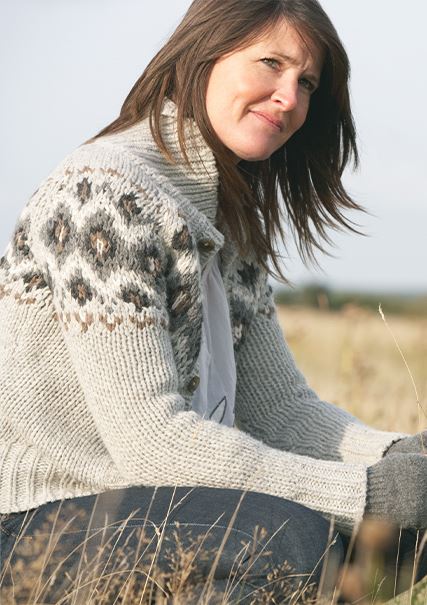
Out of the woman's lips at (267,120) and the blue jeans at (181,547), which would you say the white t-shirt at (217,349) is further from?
the blue jeans at (181,547)

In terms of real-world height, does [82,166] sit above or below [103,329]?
above

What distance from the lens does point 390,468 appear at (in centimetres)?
278

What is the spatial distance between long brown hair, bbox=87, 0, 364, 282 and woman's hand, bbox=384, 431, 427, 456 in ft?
2.09

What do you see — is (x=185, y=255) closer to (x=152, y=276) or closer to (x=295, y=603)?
(x=152, y=276)

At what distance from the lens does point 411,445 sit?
10.4ft

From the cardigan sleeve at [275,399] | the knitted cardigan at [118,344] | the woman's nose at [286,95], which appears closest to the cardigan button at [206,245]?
the knitted cardigan at [118,344]

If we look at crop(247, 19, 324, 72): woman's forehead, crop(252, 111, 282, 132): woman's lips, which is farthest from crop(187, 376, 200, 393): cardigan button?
crop(247, 19, 324, 72): woman's forehead

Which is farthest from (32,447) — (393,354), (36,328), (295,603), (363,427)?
(393,354)

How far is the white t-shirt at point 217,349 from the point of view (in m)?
3.22

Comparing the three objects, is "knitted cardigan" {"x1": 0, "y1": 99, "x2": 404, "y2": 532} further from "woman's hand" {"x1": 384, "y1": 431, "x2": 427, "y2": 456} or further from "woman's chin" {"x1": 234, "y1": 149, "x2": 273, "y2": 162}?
"woman's hand" {"x1": 384, "y1": 431, "x2": 427, "y2": 456}

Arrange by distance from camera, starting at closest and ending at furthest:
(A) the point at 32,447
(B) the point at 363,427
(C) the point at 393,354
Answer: (A) the point at 32,447 → (B) the point at 363,427 → (C) the point at 393,354

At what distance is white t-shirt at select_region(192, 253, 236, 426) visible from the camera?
322 centimetres

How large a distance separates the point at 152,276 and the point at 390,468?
69 centimetres

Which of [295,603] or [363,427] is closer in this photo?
[295,603]
